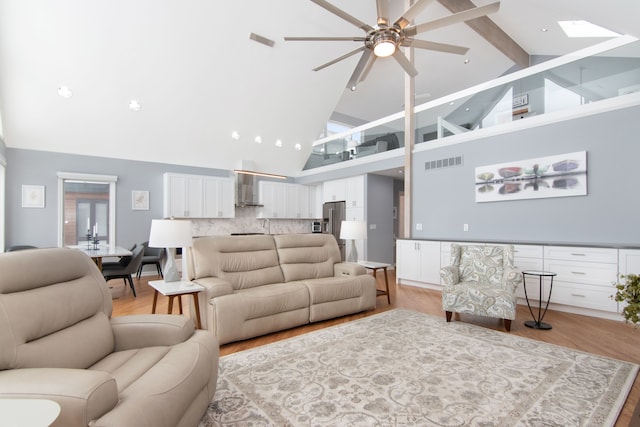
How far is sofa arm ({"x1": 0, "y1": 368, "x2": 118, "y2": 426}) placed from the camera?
1.11 metres

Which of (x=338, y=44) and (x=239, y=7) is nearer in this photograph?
(x=239, y=7)

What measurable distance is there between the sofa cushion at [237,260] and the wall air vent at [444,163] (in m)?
3.56

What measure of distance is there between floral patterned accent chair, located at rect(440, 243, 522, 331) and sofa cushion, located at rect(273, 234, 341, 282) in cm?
154

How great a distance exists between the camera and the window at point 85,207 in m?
6.42

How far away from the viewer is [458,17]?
268 centimetres

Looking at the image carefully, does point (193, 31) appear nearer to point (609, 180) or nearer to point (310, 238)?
point (310, 238)

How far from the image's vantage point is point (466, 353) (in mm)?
2836

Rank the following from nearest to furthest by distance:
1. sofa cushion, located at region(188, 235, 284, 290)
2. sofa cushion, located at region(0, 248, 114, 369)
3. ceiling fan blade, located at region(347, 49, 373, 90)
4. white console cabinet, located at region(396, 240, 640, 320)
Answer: sofa cushion, located at region(0, 248, 114, 369) → ceiling fan blade, located at region(347, 49, 373, 90) → sofa cushion, located at region(188, 235, 284, 290) → white console cabinet, located at region(396, 240, 640, 320)

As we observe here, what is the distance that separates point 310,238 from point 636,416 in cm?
349

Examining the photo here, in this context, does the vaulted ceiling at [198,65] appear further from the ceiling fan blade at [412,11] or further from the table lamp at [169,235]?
the table lamp at [169,235]

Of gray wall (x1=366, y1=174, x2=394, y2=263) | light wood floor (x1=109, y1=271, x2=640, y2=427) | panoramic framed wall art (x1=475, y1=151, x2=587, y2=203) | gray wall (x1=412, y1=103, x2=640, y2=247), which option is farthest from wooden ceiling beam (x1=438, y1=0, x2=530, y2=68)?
light wood floor (x1=109, y1=271, x2=640, y2=427)

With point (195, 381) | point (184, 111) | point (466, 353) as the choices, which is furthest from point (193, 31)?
point (466, 353)

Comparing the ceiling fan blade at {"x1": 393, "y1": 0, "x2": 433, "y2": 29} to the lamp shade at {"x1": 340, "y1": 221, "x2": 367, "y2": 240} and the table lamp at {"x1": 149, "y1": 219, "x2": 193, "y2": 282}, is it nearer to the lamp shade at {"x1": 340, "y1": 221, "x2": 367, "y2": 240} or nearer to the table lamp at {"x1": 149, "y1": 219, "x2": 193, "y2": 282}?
the lamp shade at {"x1": 340, "y1": 221, "x2": 367, "y2": 240}

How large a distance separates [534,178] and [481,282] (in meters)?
1.96
